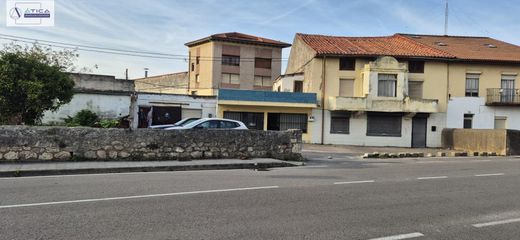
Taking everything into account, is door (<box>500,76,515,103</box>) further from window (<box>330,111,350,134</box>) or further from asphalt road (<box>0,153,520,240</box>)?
asphalt road (<box>0,153,520,240</box>)

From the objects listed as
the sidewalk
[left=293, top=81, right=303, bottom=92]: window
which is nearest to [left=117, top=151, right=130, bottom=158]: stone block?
the sidewalk

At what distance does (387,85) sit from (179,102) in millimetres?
15152

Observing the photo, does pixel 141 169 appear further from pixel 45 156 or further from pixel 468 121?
pixel 468 121

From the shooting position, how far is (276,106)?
3288 cm

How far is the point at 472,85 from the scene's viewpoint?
34500 millimetres

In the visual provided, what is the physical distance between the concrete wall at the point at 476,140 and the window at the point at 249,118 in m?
13.5

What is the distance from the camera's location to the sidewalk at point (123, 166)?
12.1 meters

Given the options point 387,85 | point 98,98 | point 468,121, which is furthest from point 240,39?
point 468,121

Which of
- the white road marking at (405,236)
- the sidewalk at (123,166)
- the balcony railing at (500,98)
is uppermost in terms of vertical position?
the balcony railing at (500,98)

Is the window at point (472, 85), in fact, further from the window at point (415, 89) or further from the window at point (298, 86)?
the window at point (298, 86)

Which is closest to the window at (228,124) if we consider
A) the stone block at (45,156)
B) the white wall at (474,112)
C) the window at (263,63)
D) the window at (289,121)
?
the stone block at (45,156)

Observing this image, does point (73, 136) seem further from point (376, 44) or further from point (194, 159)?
point (376, 44)

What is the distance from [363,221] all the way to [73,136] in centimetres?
1066

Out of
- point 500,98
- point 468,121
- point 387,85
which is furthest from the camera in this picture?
point 468,121
